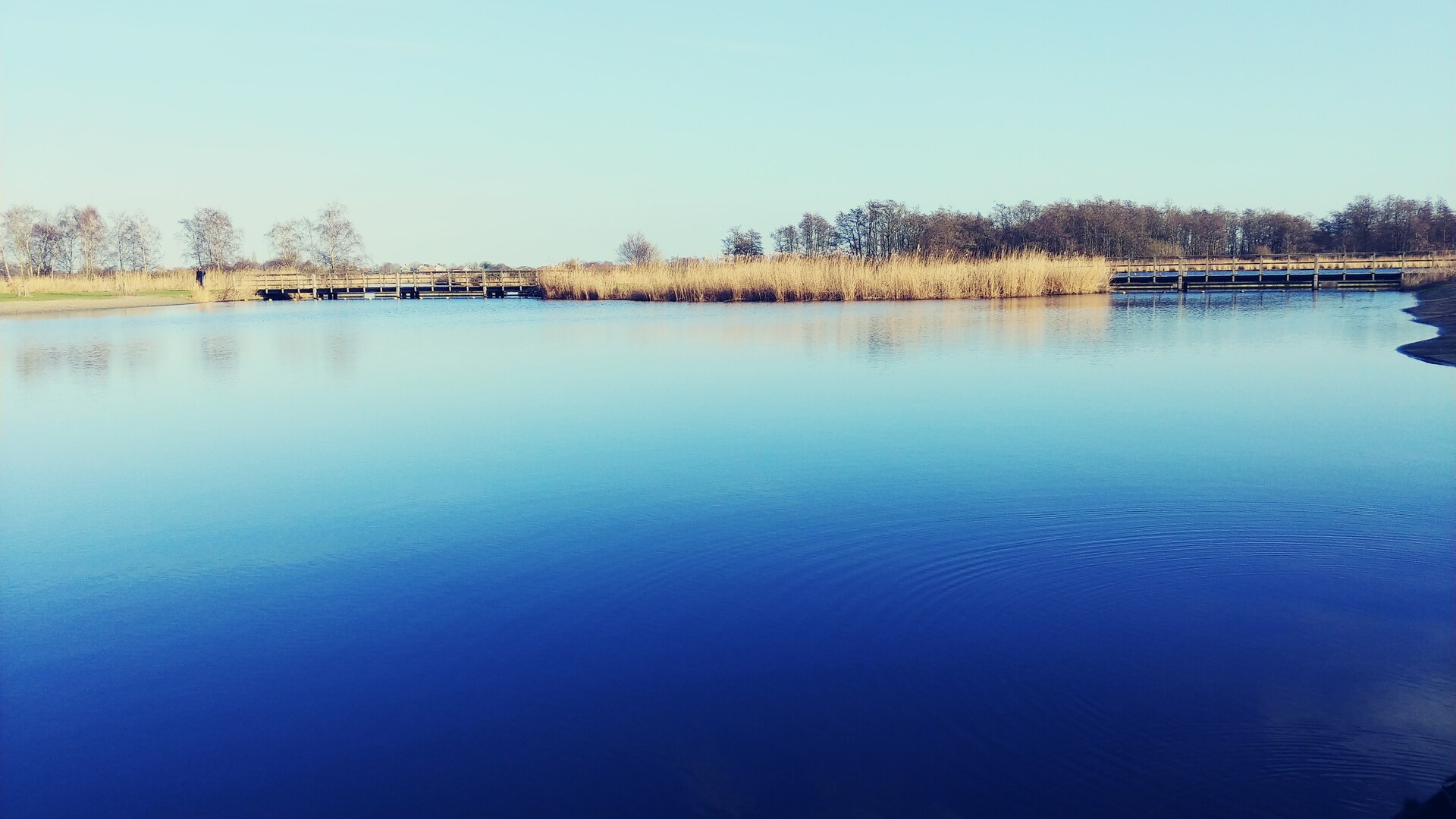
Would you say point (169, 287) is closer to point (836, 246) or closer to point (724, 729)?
point (836, 246)

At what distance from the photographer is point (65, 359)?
12234 millimetres

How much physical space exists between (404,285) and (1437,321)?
35.4 m

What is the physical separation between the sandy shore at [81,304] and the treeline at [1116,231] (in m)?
20.8

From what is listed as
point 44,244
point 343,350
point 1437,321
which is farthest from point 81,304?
point 1437,321

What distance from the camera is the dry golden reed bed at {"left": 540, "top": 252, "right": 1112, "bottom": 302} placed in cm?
2455

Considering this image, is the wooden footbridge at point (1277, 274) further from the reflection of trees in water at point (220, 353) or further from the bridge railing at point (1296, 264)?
the reflection of trees in water at point (220, 353)

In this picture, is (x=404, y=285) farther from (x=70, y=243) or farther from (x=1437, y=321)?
(x=1437, y=321)

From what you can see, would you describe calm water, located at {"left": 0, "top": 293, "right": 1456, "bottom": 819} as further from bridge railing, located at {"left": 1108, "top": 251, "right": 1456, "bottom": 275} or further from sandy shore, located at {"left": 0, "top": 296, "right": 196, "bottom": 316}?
bridge railing, located at {"left": 1108, "top": 251, "right": 1456, "bottom": 275}

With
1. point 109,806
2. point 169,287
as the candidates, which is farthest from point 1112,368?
point 169,287

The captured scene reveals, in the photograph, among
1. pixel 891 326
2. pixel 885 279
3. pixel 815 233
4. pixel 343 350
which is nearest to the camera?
pixel 343 350

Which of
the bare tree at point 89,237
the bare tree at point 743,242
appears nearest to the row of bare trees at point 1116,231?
the bare tree at point 743,242

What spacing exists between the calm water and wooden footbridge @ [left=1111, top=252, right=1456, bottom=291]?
76.1 feet

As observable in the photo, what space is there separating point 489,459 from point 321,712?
3.22 meters

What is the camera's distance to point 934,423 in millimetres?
6719
